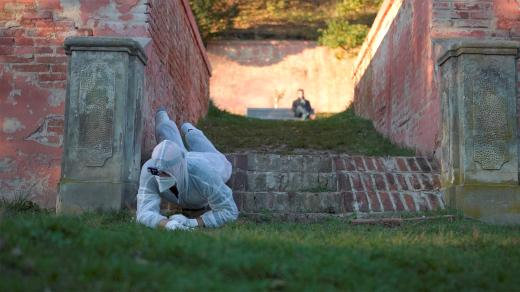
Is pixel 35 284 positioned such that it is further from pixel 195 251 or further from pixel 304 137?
pixel 304 137

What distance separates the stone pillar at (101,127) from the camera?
522 centimetres

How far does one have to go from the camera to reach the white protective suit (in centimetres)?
464

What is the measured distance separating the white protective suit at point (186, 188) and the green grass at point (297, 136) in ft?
10.5

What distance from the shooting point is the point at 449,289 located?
2.97 m

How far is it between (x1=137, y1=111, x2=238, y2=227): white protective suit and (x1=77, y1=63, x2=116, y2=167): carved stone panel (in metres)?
0.65

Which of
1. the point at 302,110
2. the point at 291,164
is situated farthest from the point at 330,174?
the point at 302,110

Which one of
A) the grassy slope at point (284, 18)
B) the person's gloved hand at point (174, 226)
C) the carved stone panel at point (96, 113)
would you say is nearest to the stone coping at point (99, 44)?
the carved stone panel at point (96, 113)

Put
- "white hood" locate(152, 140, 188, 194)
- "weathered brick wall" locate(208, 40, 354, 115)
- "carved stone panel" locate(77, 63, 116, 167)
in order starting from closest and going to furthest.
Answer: "white hood" locate(152, 140, 188, 194) < "carved stone panel" locate(77, 63, 116, 167) < "weathered brick wall" locate(208, 40, 354, 115)

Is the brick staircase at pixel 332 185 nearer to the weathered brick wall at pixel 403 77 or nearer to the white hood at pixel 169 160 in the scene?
the weathered brick wall at pixel 403 77

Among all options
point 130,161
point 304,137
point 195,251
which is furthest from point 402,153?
point 195,251

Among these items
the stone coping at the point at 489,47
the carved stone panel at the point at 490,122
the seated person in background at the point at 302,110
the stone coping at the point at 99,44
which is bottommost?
the carved stone panel at the point at 490,122

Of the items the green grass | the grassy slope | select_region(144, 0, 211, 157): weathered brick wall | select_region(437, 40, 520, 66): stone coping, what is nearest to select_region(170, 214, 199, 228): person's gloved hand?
select_region(144, 0, 211, 157): weathered brick wall

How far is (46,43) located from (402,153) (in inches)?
192

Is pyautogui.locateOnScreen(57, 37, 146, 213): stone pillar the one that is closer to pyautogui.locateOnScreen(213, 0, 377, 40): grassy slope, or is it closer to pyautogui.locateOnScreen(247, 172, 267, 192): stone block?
pyautogui.locateOnScreen(247, 172, 267, 192): stone block
